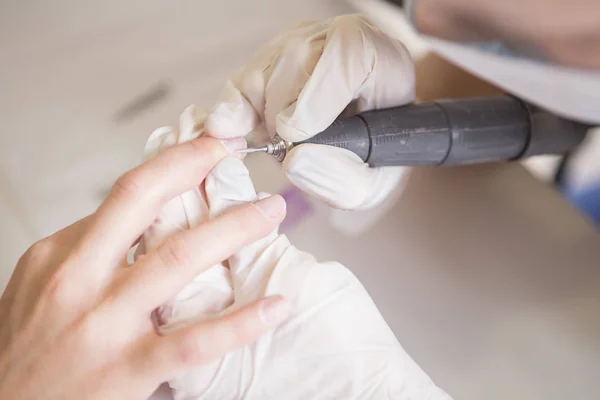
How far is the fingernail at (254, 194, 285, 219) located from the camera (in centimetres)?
49

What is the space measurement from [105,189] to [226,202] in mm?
397

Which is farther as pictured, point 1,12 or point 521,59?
point 1,12

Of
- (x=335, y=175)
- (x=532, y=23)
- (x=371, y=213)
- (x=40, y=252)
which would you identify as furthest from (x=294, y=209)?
(x=532, y=23)

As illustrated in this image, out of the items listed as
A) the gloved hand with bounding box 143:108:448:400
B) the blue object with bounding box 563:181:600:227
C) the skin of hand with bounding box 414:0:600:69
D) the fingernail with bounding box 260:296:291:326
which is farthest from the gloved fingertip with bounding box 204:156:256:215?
the blue object with bounding box 563:181:600:227

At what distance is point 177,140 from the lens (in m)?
0.54

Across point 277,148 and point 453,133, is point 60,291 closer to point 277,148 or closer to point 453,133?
point 277,148

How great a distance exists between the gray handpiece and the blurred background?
0.50 ft

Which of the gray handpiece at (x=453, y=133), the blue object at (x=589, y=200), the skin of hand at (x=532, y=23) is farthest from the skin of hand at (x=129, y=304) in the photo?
the blue object at (x=589, y=200)

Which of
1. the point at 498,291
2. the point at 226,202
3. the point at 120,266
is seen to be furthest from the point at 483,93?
the point at 120,266

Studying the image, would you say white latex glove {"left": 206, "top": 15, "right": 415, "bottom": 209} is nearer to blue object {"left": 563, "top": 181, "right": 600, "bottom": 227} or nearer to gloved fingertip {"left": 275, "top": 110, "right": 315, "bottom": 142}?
gloved fingertip {"left": 275, "top": 110, "right": 315, "bottom": 142}

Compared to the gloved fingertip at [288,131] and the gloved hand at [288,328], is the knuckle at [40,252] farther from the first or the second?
the gloved fingertip at [288,131]

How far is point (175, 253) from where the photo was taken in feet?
1.53

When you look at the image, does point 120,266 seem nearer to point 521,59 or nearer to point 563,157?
point 521,59

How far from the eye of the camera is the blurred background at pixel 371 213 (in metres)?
0.68
